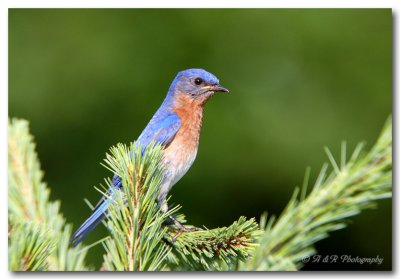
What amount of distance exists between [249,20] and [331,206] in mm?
2928

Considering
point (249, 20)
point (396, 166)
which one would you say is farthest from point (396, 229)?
point (249, 20)

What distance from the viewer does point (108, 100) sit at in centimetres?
526

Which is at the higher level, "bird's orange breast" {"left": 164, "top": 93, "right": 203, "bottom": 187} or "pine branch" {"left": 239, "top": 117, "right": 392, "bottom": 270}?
"bird's orange breast" {"left": 164, "top": 93, "right": 203, "bottom": 187}

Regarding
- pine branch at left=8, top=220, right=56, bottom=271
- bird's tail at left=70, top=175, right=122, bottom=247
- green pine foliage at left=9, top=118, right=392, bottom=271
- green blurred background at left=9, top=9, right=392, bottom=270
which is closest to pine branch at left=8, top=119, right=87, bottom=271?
green pine foliage at left=9, top=118, right=392, bottom=271

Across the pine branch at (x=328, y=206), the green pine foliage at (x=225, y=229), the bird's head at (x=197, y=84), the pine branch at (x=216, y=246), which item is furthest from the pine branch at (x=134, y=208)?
the bird's head at (x=197, y=84)

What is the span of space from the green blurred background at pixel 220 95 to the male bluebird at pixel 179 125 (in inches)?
29.8

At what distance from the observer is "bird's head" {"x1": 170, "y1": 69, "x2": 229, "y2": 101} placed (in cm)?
421

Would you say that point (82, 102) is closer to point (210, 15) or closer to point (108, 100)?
point (108, 100)

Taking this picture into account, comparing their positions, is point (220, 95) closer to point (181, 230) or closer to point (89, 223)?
point (89, 223)

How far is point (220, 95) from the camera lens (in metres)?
5.28

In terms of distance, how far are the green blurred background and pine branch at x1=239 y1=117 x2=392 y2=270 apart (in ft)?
7.66

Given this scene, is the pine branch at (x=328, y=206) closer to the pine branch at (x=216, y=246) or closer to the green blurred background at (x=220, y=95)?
the pine branch at (x=216, y=246)

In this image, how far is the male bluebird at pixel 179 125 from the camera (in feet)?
12.3

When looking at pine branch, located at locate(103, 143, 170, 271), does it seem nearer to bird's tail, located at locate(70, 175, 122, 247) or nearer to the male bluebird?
bird's tail, located at locate(70, 175, 122, 247)
